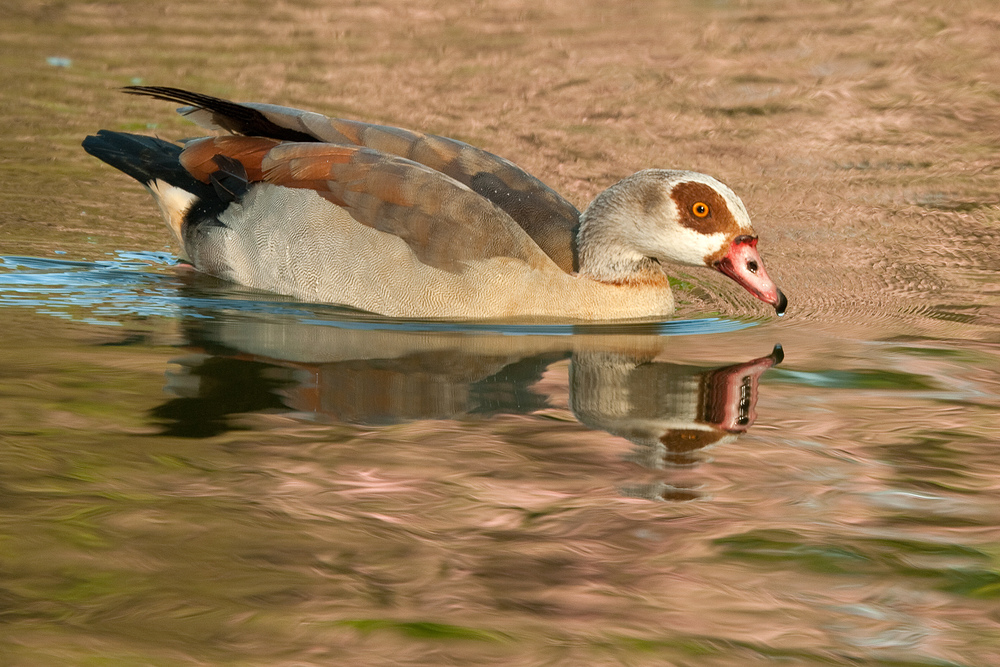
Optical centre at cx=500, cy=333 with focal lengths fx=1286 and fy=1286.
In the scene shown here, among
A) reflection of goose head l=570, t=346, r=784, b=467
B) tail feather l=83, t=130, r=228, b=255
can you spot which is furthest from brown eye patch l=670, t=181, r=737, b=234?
tail feather l=83, t=130, r=228, b=255

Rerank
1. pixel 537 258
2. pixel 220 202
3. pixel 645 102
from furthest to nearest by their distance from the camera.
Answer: pixel 645 102 < pixel 220 202 < pixel 537 258

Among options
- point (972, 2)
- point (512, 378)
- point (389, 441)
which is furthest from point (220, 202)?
point (972, 2)

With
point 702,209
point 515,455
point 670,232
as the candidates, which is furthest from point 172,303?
point 515,455

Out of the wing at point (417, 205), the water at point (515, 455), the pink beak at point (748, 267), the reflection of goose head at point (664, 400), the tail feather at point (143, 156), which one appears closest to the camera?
the water at point (515, 455)

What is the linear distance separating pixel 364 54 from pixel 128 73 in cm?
287

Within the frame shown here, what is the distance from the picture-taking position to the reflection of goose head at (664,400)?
15.6ft

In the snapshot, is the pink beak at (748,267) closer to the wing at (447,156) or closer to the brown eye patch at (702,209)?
the brown eye patch at (702,209)

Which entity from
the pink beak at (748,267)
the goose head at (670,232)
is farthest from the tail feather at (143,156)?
the pink beak at (748,267)

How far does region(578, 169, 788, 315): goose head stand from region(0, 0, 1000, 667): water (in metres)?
0.35

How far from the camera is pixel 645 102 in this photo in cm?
1317

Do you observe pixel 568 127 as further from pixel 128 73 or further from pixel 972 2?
pixel 972 2

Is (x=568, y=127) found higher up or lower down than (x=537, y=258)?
higher up

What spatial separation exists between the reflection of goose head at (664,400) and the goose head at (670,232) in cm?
65

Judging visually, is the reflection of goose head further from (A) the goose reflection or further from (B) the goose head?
(B) the goose head
